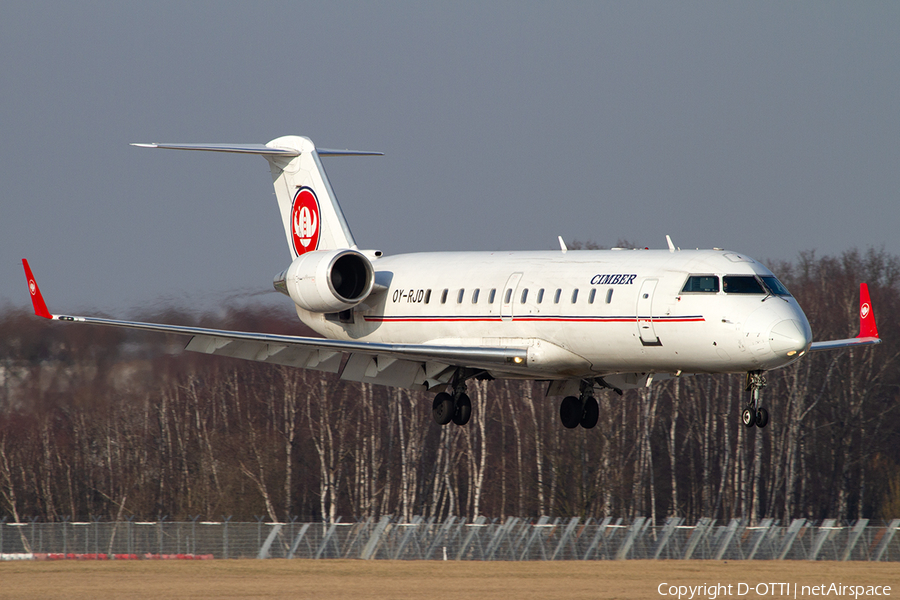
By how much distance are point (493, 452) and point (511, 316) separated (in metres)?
29.1

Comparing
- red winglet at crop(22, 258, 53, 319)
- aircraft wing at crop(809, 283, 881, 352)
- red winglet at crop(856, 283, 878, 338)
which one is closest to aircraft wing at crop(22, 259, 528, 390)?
red winglet at crop(22, 258, 53, 319)

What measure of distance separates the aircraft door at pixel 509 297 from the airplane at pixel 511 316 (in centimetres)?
2

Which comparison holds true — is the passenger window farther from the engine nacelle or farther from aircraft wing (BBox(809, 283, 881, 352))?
the engine nacelle

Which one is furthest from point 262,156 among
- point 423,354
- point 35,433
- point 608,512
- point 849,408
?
point 849,408

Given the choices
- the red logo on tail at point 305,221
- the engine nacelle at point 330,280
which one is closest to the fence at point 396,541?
the red logo on tail at point 305,221

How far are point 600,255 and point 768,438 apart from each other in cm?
3099

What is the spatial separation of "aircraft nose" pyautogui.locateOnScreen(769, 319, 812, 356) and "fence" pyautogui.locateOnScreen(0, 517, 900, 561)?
1392 cm

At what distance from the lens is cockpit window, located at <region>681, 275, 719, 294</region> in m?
21.4

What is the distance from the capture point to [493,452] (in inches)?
2055

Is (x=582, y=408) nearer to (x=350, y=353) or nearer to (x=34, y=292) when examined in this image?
(x=350, y=353)

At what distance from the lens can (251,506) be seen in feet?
155

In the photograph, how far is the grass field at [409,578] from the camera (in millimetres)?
26125

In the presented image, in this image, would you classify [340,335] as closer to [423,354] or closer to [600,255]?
[423,354]

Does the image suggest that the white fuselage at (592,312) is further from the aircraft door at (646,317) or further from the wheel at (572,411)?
the wheel at (572,411)
